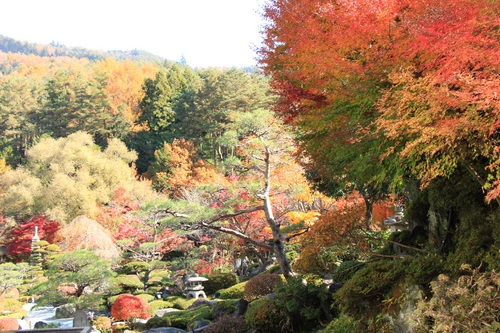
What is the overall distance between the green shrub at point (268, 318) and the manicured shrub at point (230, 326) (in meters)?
0.42

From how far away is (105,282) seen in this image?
493 inches

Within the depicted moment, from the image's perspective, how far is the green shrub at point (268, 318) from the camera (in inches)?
294

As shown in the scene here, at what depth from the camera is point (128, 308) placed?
12.0 m

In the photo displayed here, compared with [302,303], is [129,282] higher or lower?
lower

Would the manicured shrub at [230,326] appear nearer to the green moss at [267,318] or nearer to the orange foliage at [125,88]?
the green moss at [267,318]

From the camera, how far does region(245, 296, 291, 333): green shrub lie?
24.5 feet

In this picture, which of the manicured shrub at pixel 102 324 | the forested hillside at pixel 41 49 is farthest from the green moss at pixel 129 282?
the forested hillside at pixel 41 49

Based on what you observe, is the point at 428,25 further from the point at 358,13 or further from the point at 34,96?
the point at 34,96

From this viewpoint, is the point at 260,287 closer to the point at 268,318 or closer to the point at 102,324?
the point at 268,318

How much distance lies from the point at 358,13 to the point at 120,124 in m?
32.2

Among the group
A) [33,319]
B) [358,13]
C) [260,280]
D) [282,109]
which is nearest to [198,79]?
[33,319]

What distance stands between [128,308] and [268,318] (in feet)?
19.6

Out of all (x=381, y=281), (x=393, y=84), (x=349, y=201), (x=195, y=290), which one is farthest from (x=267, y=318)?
(x=195, y=290)

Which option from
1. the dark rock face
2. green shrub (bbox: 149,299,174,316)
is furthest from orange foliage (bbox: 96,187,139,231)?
the dark rock face
